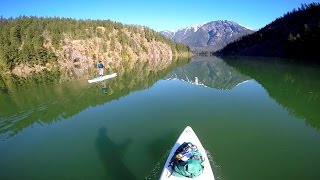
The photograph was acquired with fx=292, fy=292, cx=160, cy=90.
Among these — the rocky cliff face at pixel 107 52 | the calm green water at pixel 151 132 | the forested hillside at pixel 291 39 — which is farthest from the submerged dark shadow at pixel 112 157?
the forested hillside at pixel 291 39

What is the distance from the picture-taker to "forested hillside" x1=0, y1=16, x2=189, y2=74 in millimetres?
90062

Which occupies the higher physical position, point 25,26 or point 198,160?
point 25,26

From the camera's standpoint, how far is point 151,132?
22609mm

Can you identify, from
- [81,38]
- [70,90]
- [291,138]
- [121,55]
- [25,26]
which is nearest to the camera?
[291,138]

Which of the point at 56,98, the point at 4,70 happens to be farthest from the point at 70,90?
the point at 4,70

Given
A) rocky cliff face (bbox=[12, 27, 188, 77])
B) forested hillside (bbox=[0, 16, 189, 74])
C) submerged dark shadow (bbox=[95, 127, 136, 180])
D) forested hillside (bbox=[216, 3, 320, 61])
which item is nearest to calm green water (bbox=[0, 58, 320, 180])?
submerged dark shadow (bbox=[95, 127, 136, 180])

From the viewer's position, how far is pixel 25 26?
112 meters

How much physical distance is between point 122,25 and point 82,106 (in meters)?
137

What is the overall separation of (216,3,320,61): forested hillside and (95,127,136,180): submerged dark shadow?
292 feet

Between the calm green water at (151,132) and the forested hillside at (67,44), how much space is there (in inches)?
2131

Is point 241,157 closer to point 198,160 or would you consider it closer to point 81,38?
point 198,160

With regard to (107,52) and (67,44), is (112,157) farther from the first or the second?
(107,52)

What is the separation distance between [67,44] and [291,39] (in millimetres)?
84965

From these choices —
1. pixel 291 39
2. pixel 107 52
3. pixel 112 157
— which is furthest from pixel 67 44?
pixel 112 157
